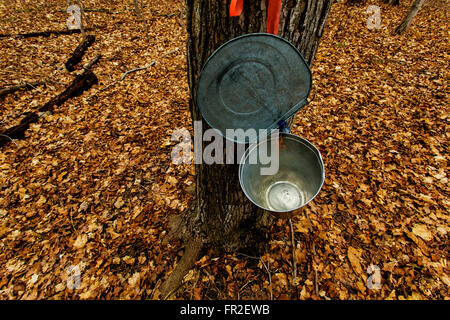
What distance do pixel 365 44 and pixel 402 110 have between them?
140 inches

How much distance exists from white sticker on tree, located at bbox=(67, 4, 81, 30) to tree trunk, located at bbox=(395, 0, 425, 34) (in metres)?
11.6

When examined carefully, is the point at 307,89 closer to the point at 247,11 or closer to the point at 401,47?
the point at 247,11

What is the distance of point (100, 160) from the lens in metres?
3.70

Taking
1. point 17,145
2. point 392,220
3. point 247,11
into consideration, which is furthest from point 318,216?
point 17,145

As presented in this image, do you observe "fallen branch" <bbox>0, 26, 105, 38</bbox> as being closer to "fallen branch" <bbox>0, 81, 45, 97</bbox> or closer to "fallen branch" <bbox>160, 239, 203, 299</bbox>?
"fallen branch" <bbox>0, 81, 45, 97</bbox>

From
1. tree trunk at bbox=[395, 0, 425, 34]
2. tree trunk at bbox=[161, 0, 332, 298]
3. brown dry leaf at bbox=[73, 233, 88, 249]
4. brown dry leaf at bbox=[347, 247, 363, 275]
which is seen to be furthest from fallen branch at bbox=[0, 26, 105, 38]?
tree trunk at bbox=[395, 0, 425, 34]

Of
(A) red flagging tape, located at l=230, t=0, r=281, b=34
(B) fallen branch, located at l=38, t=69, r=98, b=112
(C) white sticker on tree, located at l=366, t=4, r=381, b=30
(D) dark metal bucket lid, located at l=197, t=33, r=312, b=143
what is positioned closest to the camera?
(A) red flagging tape, located at l=230, t=0, r=281, b=34

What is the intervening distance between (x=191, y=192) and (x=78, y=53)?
6.61 meters

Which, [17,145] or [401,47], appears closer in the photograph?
[17,145]

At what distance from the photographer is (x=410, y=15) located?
6633mm

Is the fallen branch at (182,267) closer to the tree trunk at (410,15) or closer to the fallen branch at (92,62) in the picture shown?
the fallen branch at (92,62)

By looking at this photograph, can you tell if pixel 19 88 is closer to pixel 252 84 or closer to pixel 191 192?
pixel 191 192

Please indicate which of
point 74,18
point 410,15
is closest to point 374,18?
point 410,15

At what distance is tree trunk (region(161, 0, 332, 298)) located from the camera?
4.30 feet
